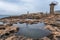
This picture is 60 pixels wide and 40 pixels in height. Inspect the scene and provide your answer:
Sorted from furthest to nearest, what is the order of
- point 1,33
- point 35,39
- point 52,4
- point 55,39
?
1. point 52,4
2. point 1,33
3. point 35,39
4. point 55,39

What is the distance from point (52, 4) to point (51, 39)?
2149 inches

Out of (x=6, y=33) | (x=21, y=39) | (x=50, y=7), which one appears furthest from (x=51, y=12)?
(x=21, y=39)

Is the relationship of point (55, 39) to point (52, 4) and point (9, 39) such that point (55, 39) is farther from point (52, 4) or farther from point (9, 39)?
point (52, 4)

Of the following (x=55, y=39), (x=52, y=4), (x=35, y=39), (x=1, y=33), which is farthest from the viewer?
(x=52, y=4)

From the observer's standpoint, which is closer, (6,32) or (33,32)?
(6,32)

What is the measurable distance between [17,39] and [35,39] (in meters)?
4.11

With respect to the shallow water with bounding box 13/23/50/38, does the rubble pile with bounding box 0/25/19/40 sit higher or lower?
higher

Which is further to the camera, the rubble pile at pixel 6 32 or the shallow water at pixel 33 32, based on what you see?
the shallow water at pixel 33 32

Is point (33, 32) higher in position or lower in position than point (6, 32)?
lower

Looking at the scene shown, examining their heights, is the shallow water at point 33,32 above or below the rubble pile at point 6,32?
below

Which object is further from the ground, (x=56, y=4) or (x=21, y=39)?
(x=56, y=4)

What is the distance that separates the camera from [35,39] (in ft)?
96.9

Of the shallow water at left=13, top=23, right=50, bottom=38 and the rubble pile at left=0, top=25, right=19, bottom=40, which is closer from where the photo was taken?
the rubble pile at left=0, top=25, right=19, bottom=40

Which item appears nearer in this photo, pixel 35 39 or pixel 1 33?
pixel 35 39
